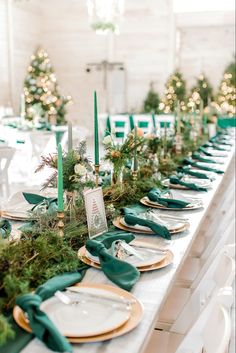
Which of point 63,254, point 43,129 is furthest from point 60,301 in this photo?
point 43,129

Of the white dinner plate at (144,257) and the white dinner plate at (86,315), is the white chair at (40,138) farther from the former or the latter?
the white dinner plate at (86,315)

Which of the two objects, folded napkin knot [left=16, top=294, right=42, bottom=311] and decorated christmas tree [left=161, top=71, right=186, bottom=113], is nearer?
folded napkin knot [left=16, top=294, right=42, bottom=311]

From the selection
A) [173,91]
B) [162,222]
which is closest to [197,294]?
[162,222]

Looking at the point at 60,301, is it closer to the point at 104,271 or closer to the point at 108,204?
the point at 104,271

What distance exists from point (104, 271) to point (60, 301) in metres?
0.23

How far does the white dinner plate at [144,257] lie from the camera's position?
1.53m

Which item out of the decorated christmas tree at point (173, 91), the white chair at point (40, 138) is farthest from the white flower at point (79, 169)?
the decorated christmas tree at point (173, 91)

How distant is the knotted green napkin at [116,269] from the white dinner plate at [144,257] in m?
0.05

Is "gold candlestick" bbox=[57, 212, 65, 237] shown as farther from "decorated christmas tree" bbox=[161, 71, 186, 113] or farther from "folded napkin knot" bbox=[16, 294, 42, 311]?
"decorated christmas tree" bbox=[161, 71, 186, 113]

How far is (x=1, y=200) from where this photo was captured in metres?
2.48

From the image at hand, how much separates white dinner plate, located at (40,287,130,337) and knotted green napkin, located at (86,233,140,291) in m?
0.10

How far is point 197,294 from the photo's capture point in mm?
1868

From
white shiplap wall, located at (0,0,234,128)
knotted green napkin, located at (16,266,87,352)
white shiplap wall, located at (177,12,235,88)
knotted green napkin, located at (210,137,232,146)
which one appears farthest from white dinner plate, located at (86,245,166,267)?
white shiplap wall, located at (177,12,235,88)

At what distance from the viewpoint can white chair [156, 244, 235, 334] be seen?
4.85 feet
